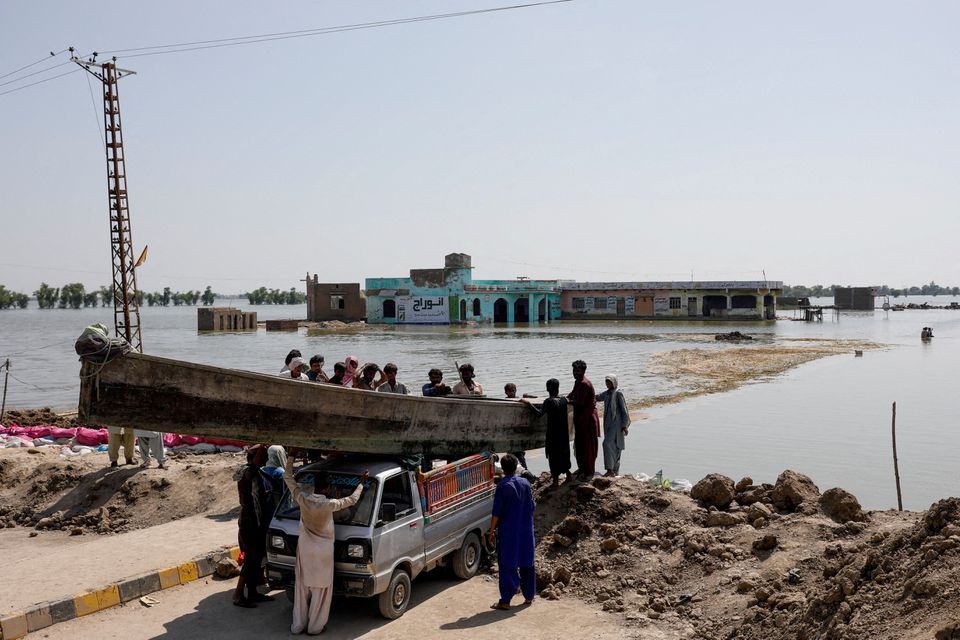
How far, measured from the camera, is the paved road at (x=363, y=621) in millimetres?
6387

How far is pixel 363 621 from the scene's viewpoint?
6570 millimetres

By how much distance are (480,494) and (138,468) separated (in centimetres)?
643

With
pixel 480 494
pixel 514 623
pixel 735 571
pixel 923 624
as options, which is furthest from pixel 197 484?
pixel 923 624

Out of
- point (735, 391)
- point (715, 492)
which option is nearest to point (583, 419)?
point (715, 492)

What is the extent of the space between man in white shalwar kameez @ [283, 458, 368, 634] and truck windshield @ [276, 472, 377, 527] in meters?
0.16

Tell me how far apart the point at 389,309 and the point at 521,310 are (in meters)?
15.5

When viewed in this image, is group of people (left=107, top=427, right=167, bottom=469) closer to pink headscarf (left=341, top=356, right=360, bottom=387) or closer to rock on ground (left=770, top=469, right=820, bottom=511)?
pink headscarf (left=341, top=356, right=360, bottom=387)

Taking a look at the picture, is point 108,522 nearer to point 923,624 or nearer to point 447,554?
point 447,554

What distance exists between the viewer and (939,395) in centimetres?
2283

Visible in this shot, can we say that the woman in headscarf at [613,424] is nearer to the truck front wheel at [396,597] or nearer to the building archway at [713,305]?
the truck front wheel at [396,597]

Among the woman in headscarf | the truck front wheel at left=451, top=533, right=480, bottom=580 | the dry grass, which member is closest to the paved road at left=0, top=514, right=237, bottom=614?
the truck front wheel at left=451, top=533, right=480, bottom=580

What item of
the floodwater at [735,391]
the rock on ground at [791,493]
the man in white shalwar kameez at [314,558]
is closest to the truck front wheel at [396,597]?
the man in white shalwar kameez at [314,558]

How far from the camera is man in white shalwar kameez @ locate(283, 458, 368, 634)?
609cm

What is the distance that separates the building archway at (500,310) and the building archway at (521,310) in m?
1.08
